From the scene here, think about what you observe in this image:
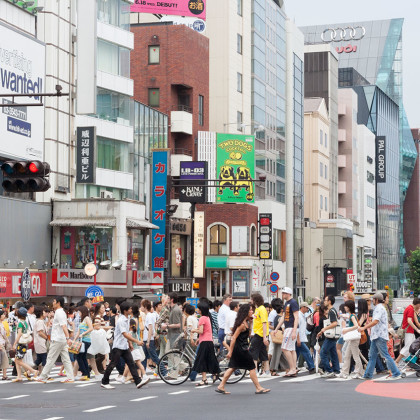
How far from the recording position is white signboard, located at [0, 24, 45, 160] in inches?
1829

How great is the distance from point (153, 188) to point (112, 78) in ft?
22.7

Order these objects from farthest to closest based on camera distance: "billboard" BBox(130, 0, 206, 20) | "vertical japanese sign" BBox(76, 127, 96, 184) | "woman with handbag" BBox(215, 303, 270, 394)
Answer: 1. "billboard" BBox(130, 0, 206, 20)
2. "vertical japanese sign" BBox(76, 127, 96, 184)
3. "woman with handbag" BBox(215, 303, 270, 394)

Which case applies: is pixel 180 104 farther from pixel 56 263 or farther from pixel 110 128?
pixel 56 263

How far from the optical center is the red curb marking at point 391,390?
1917cm

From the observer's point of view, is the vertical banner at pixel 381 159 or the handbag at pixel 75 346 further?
the vertical banner at pixel 381 159

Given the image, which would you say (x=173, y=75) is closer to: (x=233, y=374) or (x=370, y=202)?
(x=233, y=374)

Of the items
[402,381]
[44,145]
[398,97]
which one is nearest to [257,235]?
[44,145]

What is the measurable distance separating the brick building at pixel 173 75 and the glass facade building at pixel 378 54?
102408 mm

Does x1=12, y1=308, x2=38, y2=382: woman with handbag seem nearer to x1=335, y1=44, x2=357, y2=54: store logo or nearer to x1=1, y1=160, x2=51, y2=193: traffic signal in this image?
x1=1, y1=160, x2=51, y2=193: traffic signal

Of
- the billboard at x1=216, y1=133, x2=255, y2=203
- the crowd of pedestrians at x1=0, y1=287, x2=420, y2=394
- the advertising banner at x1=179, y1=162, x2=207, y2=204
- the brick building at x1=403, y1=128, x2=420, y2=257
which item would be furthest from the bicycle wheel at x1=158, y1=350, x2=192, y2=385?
the brick building at x1=403, y1=128, x2=420, y2=257

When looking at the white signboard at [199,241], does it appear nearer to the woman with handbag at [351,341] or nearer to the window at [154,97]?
the window at [154,97]

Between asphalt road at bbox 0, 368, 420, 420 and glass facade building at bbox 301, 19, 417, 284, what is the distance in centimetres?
15099

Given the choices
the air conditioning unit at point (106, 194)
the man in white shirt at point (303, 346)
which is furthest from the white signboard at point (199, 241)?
the man in white shirt at point (303, 346)

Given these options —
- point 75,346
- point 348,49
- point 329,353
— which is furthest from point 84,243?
point 348,49
